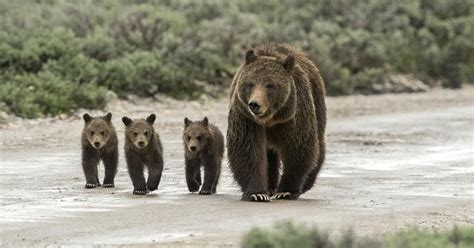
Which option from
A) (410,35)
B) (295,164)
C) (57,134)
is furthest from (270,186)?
(410,35)

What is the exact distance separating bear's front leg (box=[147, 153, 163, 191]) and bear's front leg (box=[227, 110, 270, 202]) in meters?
1.28

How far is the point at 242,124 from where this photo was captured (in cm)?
1305

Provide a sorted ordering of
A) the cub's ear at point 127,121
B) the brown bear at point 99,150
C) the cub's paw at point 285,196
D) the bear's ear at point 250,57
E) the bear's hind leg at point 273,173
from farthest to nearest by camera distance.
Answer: the brown bear at point 99,150 → the cub's ear at point 127,121 → the bear's hind leg at point 273,173 → the cub's paw at point 285,196 → the bear's ear at point 250,57

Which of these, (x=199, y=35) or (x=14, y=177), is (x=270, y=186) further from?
(x=199, y=35)

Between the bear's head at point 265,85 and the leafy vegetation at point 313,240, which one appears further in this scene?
the bear's head at point 265,85

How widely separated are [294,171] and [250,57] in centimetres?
131

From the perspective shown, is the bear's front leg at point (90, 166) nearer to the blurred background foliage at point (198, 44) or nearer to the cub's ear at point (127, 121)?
the cub's ear at point (127, 121)

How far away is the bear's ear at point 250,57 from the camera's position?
13.2 metres

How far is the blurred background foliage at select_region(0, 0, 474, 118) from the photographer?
83.7 ft

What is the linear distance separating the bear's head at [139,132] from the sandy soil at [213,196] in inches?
23.5

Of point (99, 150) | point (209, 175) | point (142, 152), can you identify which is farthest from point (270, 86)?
point (99, 150)

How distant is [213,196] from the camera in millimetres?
13922

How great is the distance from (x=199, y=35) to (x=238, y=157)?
1801cm

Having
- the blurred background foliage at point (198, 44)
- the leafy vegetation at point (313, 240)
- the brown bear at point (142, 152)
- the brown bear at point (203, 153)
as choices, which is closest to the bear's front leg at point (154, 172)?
the brown bear at point (142, 152)
